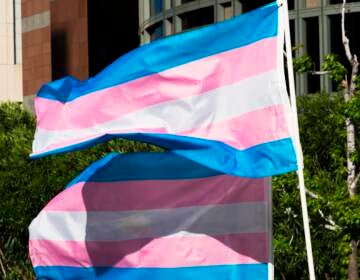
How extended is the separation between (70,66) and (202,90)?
31.8 meters

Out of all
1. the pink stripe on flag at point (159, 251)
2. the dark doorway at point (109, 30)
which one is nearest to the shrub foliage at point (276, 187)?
the pink stripe on flag at point (159, 251)

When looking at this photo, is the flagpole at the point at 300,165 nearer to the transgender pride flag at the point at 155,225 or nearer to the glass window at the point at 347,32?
the transgender pride flag at the point at 155,225

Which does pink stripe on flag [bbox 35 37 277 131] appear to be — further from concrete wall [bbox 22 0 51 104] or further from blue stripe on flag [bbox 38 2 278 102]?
concrete wall [bbox 22 0 51 104]

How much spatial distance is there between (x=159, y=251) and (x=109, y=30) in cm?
3208

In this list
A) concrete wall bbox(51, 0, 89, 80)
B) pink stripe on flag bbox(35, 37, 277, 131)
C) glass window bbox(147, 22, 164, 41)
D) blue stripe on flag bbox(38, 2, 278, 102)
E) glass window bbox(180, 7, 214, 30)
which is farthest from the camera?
concrete wall bbox(51, 0, 89, 80)

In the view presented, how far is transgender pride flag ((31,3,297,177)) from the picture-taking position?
25.5 ft

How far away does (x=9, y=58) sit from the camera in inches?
1788

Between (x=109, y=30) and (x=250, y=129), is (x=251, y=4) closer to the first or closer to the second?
(x=109, y=30)

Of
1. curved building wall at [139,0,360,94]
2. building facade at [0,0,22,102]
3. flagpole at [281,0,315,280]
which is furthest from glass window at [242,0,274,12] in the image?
flagpole at [281,0,315,280]

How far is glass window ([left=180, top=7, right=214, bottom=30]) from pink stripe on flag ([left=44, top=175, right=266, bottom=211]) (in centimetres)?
2078

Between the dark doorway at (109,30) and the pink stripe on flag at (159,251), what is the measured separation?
30.0m

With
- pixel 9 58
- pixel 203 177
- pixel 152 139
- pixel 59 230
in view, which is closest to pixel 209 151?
pixel 152 139

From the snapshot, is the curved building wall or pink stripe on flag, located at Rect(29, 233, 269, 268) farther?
the curved building wall

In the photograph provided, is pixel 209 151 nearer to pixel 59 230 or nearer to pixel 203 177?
pixel 203 177
